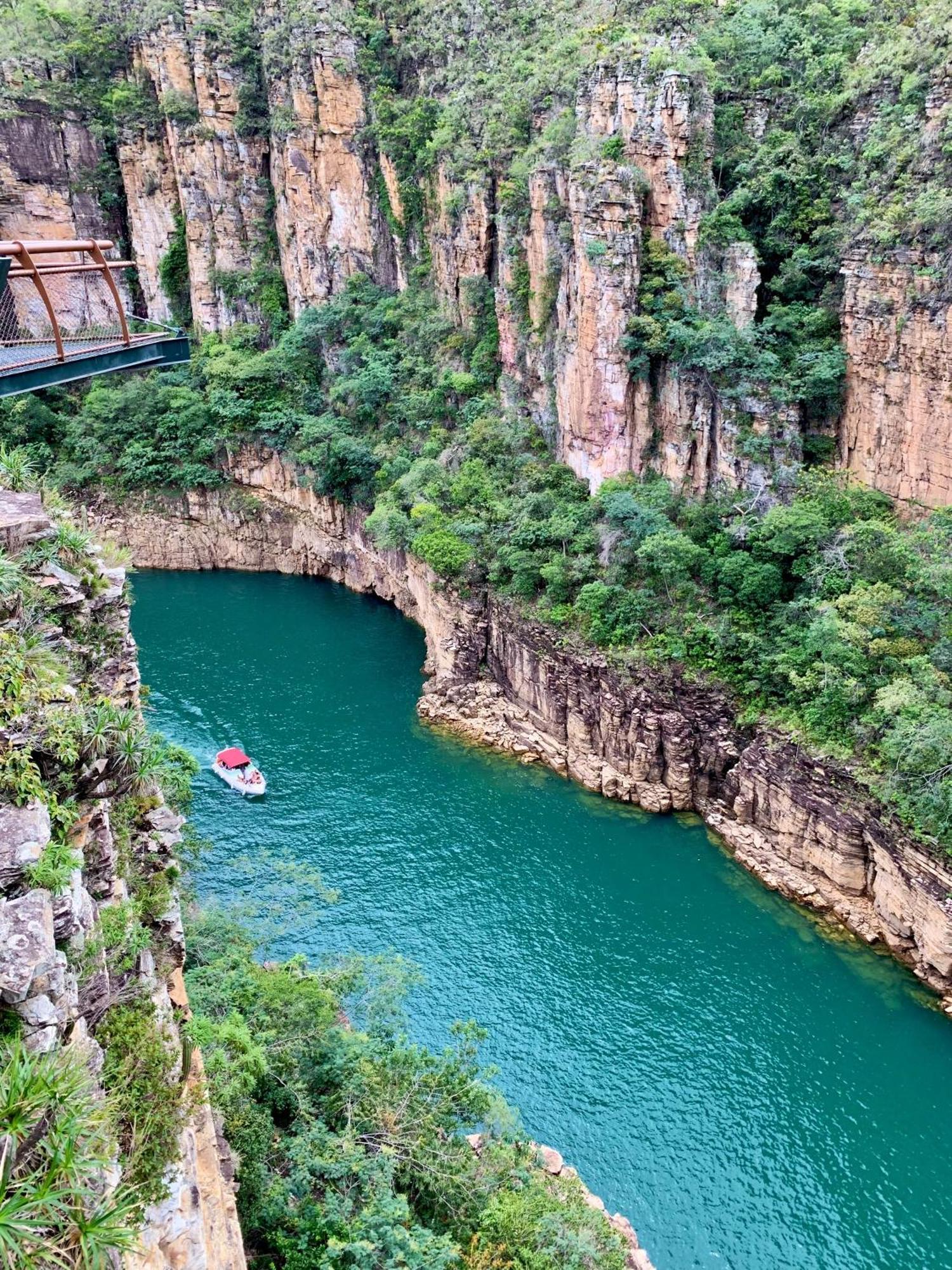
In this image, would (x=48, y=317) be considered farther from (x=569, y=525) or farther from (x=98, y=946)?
(x=569, y=525)

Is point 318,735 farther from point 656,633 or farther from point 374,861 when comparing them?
point 656,633

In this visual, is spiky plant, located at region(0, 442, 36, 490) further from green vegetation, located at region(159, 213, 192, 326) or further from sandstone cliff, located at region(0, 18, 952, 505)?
green vegetation, located at region(159, 213, 192, 326)

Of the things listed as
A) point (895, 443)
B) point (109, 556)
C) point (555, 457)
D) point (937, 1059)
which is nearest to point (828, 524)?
point (895, 443)

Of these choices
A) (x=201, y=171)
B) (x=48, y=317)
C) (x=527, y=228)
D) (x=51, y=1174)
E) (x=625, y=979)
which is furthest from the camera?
(x=201, y=171)

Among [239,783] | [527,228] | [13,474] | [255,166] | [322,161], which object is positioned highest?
[255,166]

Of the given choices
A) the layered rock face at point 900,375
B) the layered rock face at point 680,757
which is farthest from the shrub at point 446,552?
the layered rock face at point 900,375

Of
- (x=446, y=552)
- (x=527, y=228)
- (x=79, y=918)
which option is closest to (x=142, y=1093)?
(x=79, y=918)

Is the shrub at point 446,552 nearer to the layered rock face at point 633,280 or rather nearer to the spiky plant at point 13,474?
the layered rock face at point 633,280
